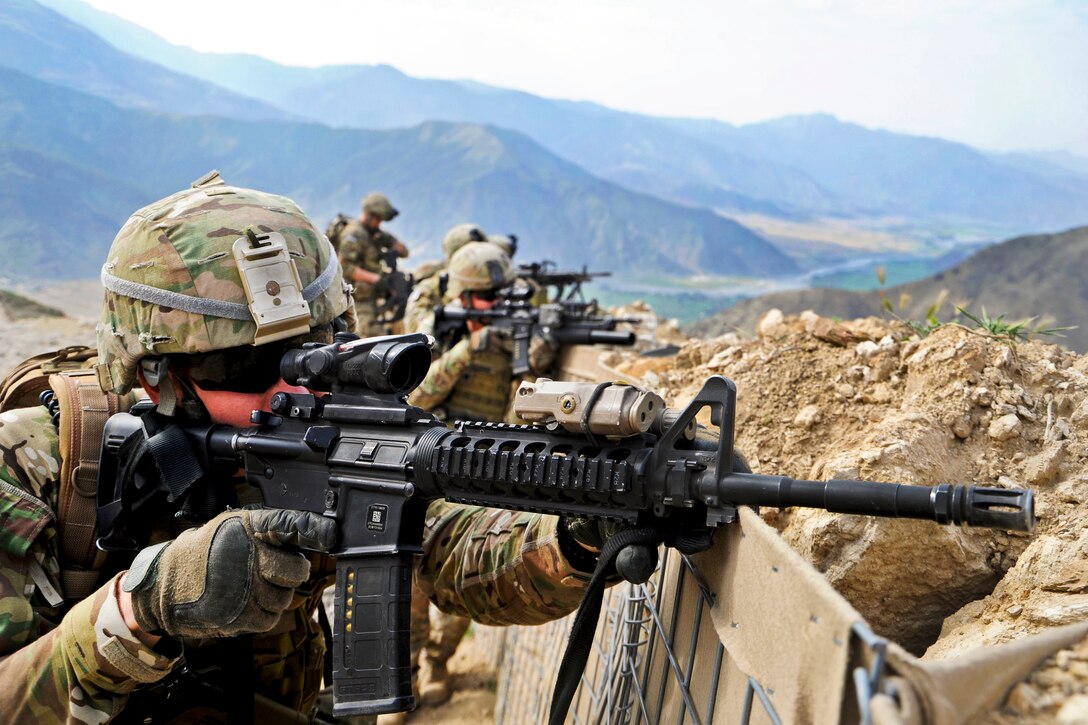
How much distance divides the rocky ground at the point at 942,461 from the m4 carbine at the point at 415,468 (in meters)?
0.70

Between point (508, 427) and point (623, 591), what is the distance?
1058 millimetres

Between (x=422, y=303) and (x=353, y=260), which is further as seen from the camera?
(x=353, y=260)

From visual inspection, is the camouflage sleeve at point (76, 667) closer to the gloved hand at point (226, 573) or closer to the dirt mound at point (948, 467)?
the gloved hand at point (226, 573)

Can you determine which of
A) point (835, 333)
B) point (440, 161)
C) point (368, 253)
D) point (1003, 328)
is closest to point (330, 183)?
point (440, 161)

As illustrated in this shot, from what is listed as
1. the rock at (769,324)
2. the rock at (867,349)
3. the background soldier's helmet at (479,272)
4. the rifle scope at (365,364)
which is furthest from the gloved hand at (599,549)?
the background soldier's helmet at (479,272)

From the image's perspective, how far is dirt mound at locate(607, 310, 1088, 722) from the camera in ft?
6.37

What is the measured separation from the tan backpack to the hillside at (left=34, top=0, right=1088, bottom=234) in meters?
17.2

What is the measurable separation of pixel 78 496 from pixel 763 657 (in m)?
1.96

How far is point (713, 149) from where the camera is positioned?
25.2m

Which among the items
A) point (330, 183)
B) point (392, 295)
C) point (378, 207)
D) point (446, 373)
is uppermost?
point (330, 183)

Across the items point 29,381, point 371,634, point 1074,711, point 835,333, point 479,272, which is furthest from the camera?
point 479,272

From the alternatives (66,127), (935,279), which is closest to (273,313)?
(935,279)

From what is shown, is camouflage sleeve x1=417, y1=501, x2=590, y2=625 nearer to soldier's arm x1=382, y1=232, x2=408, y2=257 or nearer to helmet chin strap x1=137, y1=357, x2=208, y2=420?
helmet chin strap x1=137, y1=357, x2=208, y2=420

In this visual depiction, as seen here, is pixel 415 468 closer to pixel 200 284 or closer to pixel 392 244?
pixel 200 284
